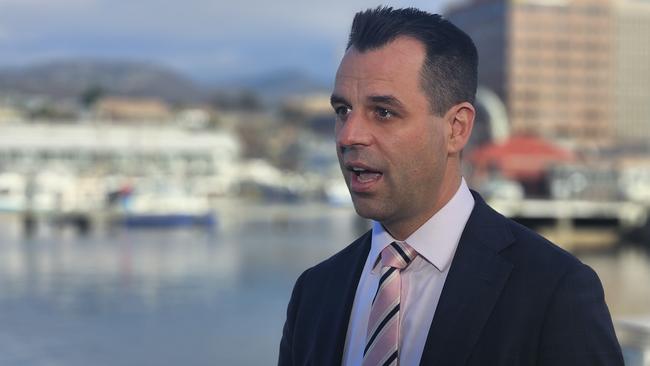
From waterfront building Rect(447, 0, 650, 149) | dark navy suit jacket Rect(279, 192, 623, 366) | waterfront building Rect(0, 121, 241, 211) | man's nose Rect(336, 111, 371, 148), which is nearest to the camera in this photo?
dark navy suit jacket Rect(279, 192, 623, 366)

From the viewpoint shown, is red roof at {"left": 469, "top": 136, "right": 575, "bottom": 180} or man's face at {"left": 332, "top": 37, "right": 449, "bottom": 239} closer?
man's face at {"left": 332, "top": 37, "right": 449, "bottom": 239}

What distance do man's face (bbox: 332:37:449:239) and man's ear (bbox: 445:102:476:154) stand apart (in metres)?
0.04

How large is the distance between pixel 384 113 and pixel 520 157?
63.4m

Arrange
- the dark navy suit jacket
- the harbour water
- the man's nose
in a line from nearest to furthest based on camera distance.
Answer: the dark navy suit jacket, the man's nose, the harbour water

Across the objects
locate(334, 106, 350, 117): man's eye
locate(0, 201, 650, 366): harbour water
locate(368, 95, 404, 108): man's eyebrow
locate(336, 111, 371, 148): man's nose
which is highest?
locate(368, 95, 404, 108): man's eyebrow

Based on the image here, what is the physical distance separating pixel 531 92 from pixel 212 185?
119 ft

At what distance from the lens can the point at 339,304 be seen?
232cm

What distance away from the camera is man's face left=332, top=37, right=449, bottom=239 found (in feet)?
6.97

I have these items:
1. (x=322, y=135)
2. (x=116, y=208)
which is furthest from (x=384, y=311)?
(x=322, y=135)

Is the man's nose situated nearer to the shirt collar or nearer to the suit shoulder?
the shirt collar

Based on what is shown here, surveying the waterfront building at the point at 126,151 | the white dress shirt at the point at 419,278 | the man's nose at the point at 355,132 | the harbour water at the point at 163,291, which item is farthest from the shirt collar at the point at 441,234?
the waterfront building at the point at 126,151

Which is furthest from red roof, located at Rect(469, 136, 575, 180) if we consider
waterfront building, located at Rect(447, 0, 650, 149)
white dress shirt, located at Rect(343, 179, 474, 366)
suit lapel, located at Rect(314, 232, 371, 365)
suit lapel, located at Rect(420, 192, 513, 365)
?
suit lapel, located at Rect(420, 192, 513, 365)

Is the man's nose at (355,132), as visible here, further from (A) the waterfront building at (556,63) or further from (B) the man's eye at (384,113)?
(A) the waterfront building at (556,63)

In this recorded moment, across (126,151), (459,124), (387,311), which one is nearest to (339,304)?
(387,311)
